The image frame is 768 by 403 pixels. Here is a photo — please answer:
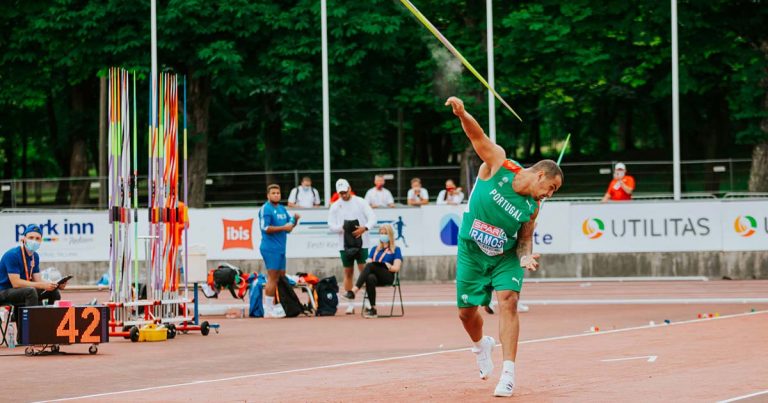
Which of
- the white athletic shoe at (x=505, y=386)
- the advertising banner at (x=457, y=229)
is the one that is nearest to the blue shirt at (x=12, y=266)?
the white athletic shoe at (x=505, y=386)

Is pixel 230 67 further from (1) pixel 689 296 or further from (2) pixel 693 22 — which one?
(1) pixel 689 296

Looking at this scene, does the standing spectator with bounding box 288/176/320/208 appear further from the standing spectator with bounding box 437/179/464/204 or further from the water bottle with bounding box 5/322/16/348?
the water bottle with bounding box 5/322/16/348

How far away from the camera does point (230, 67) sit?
133ft

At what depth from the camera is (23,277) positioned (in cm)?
1706

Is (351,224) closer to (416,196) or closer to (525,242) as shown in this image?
(416,196)

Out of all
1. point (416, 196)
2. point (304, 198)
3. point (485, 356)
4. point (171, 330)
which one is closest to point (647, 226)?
point (416, 196)

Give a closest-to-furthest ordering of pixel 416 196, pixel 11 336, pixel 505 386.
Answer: pixel 505 386 → pixel 11 336 → pixel 416 196

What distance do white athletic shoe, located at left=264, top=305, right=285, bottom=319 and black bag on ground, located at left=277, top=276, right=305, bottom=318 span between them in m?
0.07

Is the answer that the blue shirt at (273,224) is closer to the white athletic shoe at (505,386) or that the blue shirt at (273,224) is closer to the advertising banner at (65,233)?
A: the advertising banner at (65,233)

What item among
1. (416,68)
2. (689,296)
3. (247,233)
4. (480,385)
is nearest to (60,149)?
(416,68)

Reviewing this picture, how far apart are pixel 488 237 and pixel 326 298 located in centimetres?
1074

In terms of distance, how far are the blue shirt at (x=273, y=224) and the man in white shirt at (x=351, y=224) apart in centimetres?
140

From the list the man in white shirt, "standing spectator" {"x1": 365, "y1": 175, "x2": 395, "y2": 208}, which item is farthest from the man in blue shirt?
"standing spectator" {"x1": 365, "y1": 175, "x2": 395, "y2": 208}

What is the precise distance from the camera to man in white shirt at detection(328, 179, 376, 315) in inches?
882
